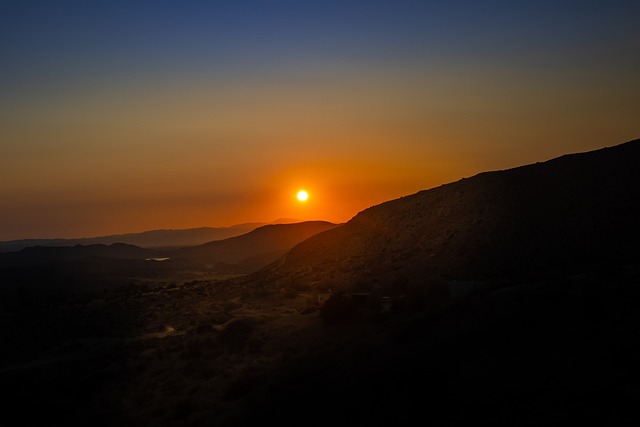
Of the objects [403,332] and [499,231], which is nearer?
[403,332]

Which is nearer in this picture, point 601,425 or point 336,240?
point 601,425

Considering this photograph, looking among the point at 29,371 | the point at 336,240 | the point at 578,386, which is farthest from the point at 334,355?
the point at 336,240

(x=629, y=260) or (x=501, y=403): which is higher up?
(x=629, y=260)

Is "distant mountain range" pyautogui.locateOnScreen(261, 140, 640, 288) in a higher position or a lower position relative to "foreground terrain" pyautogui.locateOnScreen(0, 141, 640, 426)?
higher

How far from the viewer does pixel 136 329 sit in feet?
150

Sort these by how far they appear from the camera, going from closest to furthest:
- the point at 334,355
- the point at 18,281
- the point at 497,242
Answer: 1. the point at 334,355
2. the point at 497,242
3. the point at 18,281

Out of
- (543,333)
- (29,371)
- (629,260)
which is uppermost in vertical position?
(629,260)

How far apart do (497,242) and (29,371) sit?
3848cm

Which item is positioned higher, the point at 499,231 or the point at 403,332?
the point at 499,231

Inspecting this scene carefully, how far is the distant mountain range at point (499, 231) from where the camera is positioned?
44312mm

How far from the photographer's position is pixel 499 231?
173 feet

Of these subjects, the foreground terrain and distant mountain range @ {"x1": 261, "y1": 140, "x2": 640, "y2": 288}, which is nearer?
the foreground terrain

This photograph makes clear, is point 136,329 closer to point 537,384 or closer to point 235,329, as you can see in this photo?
point 235,329

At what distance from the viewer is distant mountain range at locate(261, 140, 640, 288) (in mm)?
44312
